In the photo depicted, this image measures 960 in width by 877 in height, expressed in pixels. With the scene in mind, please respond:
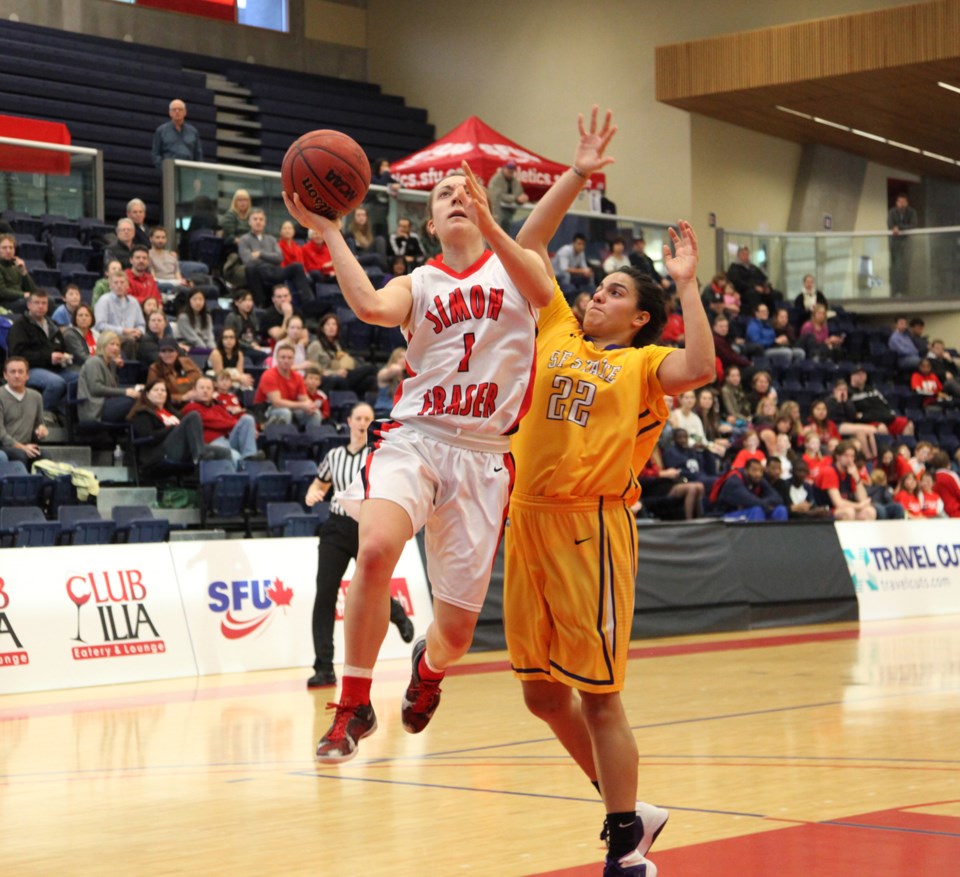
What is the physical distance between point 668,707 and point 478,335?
4458 mm

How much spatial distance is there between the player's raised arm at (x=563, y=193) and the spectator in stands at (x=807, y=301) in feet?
56.7

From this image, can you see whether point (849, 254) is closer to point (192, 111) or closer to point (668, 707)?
point (192, 111)

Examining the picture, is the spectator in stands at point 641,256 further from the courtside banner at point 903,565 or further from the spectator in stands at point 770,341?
the courtside banner at point 903,565

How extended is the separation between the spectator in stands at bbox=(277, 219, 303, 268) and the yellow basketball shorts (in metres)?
11.7

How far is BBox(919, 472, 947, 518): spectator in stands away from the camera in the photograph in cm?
1642

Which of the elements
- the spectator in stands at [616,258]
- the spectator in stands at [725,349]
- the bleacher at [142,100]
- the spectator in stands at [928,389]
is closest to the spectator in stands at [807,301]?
the spectator in stands at [928,389]

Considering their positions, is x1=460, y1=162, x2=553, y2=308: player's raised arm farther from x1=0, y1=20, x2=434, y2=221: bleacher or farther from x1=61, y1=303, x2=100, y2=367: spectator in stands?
x1=0, y1=20, x2=434, y2=221: bleacher

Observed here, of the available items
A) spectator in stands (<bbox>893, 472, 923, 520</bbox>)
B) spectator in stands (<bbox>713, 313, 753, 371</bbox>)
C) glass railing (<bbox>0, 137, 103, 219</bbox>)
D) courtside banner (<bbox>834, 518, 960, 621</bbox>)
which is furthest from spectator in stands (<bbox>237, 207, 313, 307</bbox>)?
spectator in stands (<bbox>893, 472, 923, 520</bbox>)

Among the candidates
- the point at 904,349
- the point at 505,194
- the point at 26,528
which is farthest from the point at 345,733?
the point at 904,349

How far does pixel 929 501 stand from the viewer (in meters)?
16.5

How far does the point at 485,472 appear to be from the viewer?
15.4 ft

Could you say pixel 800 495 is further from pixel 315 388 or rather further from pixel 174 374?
pixel 174 374

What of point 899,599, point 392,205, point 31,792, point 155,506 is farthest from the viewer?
point 392,205

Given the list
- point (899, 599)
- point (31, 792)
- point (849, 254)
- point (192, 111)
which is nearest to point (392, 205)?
point (192, 111)
